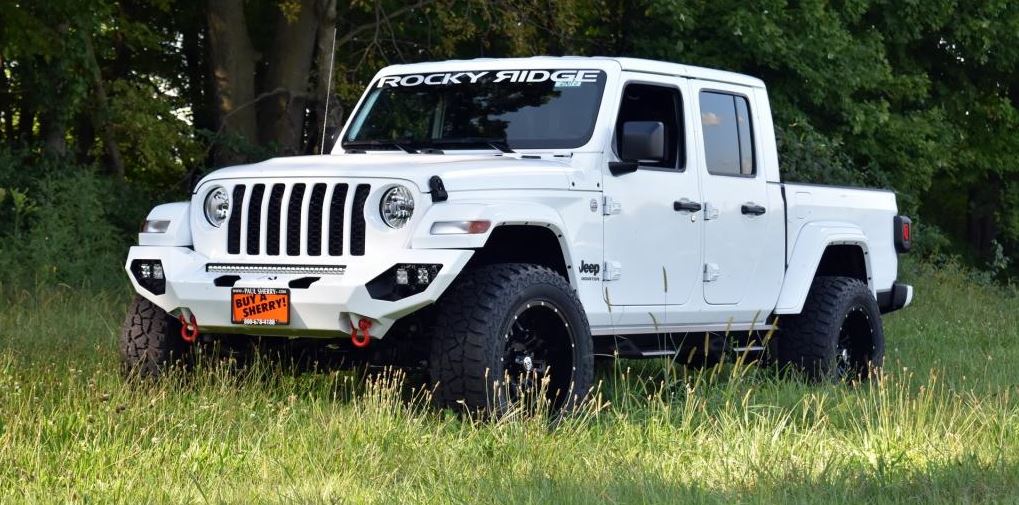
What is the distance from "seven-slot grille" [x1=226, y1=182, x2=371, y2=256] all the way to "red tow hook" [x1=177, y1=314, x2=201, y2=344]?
0.41 metres

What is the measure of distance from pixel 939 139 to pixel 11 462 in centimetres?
2244

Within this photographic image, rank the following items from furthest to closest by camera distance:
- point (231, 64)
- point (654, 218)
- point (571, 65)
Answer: point (231, 64) < point (571, 65) < point (654, 218)

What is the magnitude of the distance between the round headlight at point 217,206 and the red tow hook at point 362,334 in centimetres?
108

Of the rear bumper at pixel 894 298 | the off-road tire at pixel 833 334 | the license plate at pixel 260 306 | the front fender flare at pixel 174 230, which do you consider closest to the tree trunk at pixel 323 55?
the rear bumper at pixel 894 298

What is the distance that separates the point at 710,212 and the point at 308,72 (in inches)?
460

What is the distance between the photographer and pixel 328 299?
7223 mm

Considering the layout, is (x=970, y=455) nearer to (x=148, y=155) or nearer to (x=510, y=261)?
(x=510, y=261)

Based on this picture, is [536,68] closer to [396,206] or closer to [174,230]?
[396,206]

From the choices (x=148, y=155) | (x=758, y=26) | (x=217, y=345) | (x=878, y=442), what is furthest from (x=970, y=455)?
(x=758, y=26)

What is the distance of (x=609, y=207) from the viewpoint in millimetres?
8273

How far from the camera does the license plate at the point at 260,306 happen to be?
289 inches

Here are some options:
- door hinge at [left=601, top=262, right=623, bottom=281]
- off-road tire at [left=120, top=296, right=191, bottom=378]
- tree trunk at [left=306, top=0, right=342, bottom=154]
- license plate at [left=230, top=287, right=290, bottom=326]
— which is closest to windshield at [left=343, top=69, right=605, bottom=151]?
door hinge at [left=601, top=262, right=623, bottom=281]

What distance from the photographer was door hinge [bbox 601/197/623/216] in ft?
27.1

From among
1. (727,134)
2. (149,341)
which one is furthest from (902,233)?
(149,341)
